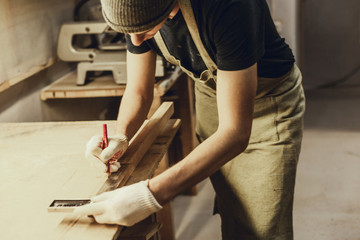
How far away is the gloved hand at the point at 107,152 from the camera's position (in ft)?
4.26

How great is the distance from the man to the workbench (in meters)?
0.05

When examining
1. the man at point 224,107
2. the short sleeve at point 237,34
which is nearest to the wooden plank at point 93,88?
the man at point 224,107

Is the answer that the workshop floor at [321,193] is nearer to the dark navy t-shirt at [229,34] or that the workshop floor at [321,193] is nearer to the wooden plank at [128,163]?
the wooden plank at [128,163]

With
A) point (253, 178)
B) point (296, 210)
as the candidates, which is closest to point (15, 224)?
point (253, 178)

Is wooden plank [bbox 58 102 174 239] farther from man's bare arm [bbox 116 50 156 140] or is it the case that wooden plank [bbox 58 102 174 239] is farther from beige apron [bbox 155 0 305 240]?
beige apron [bbox 155 0 305 240]

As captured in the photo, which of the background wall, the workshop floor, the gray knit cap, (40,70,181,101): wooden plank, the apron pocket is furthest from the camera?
the workshop floor

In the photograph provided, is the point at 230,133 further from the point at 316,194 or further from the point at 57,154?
the point at 316,194

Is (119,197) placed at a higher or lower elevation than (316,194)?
higher

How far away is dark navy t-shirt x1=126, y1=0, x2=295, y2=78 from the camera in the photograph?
1208 millimetres

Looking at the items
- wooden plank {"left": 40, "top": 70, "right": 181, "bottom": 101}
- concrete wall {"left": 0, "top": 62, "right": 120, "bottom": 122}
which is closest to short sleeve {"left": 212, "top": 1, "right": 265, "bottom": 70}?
wooden plank {"left": 40, "top": 70, "right": 181, "bottom": 101}

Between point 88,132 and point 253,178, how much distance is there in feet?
1.99

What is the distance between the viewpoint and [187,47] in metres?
→ 1.48

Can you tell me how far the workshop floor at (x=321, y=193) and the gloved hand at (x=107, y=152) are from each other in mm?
1269

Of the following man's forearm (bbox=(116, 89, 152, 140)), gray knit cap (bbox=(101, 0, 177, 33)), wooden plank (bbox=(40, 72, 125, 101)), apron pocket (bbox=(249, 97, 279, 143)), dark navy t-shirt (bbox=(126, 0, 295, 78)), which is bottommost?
wooden plank (bbox=(40, 72, 125, 101))
